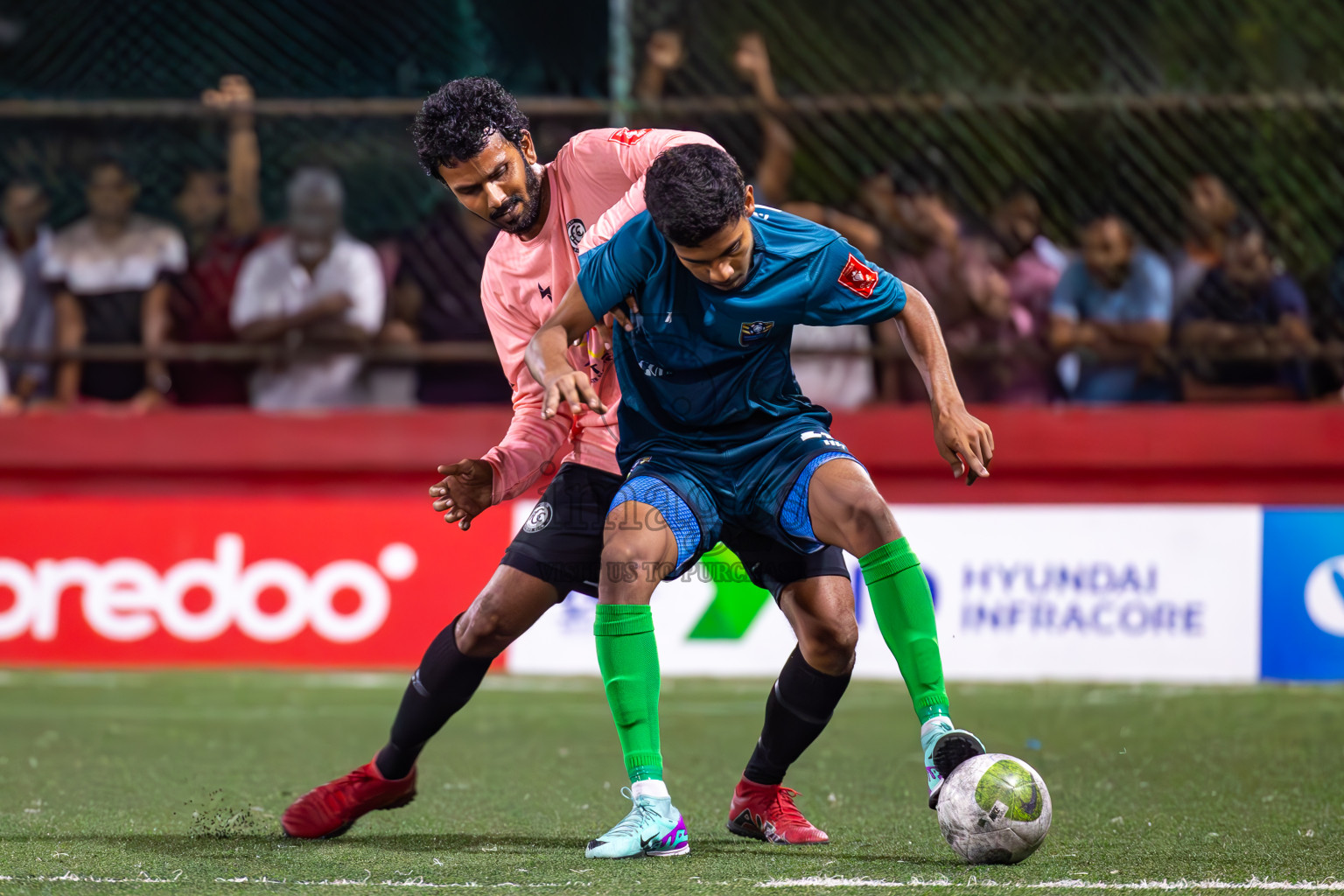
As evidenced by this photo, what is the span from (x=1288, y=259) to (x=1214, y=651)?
201 centimetres

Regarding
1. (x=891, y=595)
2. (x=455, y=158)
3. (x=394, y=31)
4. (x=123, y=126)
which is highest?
(x=394, y=31)

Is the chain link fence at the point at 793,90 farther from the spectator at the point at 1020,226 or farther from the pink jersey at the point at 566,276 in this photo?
the pink jersey at the point at 566,276

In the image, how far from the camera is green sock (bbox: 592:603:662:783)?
358 cm

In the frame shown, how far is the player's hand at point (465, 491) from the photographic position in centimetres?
382

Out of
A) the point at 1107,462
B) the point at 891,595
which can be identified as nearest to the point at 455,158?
the point at 891,595

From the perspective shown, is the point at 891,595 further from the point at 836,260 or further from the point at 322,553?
the point at 322,553

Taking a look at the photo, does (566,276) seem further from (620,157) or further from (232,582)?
(232,582)

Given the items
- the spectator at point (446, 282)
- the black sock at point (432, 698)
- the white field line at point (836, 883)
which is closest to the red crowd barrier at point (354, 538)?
the spectator at point (446, 282)

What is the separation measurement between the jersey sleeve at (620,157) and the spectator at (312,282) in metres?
4.34

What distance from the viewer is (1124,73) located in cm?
819

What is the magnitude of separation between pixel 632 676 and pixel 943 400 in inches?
36.7

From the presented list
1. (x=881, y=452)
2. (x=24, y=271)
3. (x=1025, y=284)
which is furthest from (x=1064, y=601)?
(x=24, y=271)

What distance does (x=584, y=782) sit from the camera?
4961 mm

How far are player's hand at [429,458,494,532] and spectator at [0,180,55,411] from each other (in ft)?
17.7
